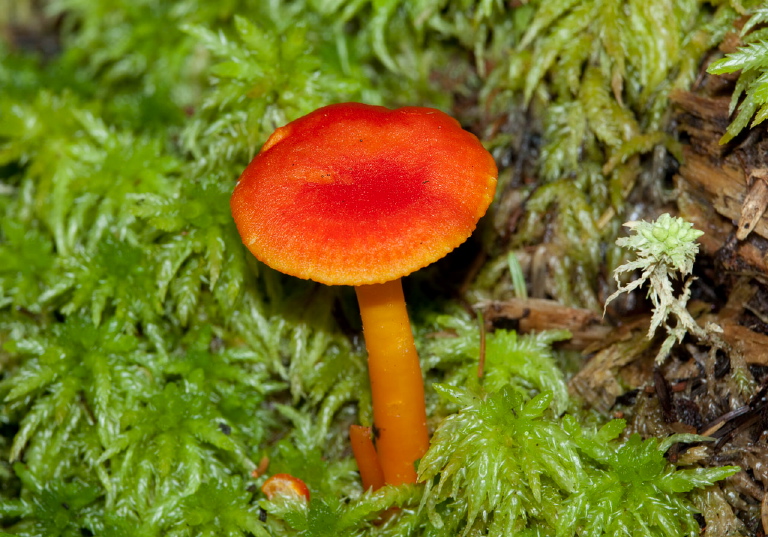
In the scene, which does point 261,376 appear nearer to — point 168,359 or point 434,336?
point 168,359

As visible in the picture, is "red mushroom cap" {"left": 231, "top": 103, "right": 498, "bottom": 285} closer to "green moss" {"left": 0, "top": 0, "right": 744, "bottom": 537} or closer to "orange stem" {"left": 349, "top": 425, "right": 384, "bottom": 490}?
"green moss" {"left": 0, "top": 0, "right": 744, "bottom": 537}

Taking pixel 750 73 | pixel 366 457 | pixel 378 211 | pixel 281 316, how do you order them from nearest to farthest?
1. pixel 378 211
2. pixel 750 73
3. pixel 366 457
4. pixel 281 316

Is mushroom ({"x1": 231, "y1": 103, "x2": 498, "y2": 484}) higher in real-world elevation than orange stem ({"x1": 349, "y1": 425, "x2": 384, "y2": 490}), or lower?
higher

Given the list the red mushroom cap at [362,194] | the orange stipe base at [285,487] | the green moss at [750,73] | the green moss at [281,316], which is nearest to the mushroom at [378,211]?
the red mushroom cap at [362,194]

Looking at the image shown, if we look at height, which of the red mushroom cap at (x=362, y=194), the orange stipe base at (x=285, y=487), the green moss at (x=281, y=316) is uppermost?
the red mushroom cap at (x=362, y=194)

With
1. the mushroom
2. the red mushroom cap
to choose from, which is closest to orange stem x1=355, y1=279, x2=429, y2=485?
the mushroom

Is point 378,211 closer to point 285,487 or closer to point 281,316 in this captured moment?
point 281,316

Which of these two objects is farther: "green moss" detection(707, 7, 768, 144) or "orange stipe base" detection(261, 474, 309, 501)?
"orange stipe base" detection(261, 474, 309, 501)

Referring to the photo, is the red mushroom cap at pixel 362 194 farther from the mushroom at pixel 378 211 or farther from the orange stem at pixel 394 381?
the orange stem at pixel 394 381

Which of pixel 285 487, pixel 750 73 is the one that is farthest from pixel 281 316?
pixel 750 73
